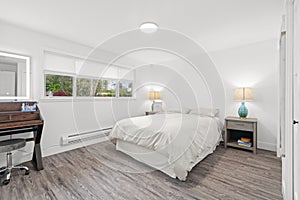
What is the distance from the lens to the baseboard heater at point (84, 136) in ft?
10.4

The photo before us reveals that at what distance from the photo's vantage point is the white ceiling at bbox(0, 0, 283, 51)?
77.0 inches

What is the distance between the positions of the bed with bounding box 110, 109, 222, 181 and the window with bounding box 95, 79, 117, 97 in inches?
52.3

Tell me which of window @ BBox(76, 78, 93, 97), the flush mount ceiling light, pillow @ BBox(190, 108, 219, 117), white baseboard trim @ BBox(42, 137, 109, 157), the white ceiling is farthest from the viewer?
pillow @ BBox(190, 108, 219, 117)

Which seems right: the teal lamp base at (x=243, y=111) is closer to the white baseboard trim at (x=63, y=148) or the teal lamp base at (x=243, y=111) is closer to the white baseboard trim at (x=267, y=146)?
the white baseboard trim at (x=267, y=146)

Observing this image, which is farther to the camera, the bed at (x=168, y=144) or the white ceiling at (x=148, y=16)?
the bed at (x=168, y=144)

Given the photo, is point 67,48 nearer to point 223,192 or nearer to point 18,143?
point 18,143

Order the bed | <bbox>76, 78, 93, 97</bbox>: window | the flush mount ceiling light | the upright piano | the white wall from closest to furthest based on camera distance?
the bed < the upright piano < the flush mount ceiling light < the white wall < <bbox>76, 78, 93, 97</bbox>: window

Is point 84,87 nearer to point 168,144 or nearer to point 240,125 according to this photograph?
point 168,144

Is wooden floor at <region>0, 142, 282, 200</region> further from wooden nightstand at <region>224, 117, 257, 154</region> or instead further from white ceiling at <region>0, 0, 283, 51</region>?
white ceiling at <region>0, 0, 283, 51</region>

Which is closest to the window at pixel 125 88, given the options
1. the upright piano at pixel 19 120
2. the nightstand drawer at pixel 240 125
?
the upright piano at pixel 19 120

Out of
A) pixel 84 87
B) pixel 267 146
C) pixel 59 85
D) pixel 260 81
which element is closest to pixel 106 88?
pixel 84 87

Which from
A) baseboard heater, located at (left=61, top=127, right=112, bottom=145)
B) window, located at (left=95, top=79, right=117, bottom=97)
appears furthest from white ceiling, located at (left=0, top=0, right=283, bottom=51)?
baseboard heater, located at (left=61, top=127, right=112, bottom=145)

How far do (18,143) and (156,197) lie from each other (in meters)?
2.05

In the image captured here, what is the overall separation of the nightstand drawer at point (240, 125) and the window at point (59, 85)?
356 centimetres
